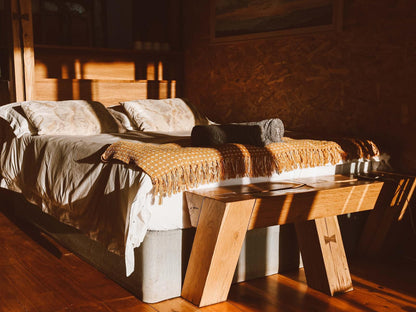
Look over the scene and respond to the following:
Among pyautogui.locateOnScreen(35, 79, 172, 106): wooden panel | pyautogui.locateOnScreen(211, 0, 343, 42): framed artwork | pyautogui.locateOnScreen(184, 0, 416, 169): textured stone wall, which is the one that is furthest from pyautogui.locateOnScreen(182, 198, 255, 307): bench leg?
pyautogui.locateOnScreen(35, 79, 172, 106): wooden panel

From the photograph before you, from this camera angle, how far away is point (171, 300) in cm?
224

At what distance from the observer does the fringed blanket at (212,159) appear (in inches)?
84.2

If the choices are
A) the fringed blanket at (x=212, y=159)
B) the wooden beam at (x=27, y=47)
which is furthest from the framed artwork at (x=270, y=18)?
the wooden beam at (x=27, y=47)

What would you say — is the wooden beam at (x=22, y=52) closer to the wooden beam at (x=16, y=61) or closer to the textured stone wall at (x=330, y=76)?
the wooden beam at (x=16, y=61)

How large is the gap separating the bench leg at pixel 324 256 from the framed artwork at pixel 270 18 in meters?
1.57

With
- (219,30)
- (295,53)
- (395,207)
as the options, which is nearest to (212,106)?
(219,30)

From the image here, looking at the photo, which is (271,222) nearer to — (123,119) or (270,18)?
(123,119)

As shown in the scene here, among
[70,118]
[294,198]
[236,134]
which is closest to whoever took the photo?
[294,198]

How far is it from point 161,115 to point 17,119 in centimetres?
105

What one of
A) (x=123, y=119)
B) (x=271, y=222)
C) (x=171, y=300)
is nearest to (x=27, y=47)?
(x=123, y=119)

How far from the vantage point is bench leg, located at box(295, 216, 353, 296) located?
235 cm

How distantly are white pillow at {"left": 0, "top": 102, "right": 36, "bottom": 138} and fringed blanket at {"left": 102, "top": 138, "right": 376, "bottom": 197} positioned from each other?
1.24 meters

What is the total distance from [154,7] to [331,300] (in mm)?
3395

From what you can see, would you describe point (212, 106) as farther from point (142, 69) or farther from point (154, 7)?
point (154, 7)
